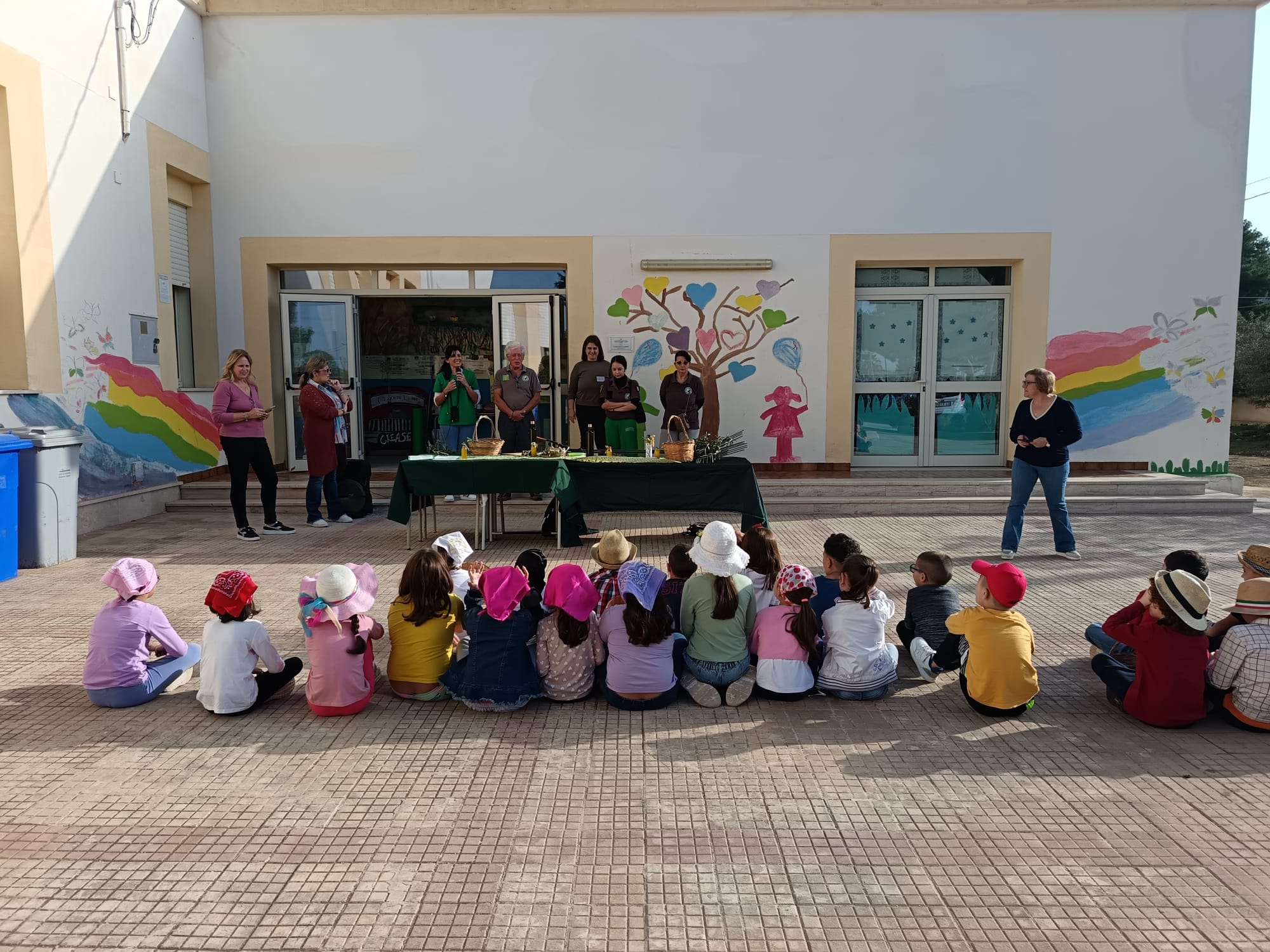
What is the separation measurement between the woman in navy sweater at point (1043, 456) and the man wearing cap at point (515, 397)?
5.01 metres

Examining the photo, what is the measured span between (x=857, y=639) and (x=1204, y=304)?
34.0ft

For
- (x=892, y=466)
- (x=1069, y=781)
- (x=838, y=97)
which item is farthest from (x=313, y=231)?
(x=1069, y=781)

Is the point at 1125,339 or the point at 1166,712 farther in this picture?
the point at 1125,339

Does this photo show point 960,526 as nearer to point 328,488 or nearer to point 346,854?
point 328,488

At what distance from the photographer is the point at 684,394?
10.5m

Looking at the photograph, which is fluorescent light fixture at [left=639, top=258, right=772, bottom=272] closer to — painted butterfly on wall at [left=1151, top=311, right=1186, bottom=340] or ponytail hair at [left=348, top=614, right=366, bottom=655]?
painted butterfly on wall at [left=1151, top=311, right=1186, bottom=340]

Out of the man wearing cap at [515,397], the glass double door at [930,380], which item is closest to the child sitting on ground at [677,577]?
the man wearing cap at [515,397]

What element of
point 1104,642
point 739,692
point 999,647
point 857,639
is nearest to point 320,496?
point 739,692

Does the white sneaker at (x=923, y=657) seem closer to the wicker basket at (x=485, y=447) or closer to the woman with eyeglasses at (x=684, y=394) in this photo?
the wicker basket at (x=485, y=447)

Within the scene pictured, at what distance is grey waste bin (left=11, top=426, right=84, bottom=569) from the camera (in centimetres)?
726

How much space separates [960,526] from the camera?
9445 mm

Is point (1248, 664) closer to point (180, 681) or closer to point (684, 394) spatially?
point (180, 681)

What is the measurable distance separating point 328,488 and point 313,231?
13.8 ft

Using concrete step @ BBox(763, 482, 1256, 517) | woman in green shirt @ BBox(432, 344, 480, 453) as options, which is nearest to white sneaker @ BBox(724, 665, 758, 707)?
concrete step @ BBox(763, 482, 1256, 517)
